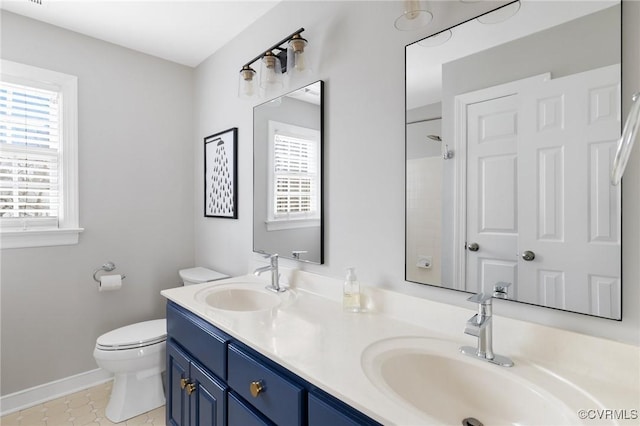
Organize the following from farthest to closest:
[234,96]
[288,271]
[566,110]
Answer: [234,96], [288,271], [566,110]

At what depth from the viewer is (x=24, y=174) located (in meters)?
2.09

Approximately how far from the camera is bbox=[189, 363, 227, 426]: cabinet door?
1.26 m

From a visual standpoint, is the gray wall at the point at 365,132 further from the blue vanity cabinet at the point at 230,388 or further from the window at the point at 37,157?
the window at the point at 37,157

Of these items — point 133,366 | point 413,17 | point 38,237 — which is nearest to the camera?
point 413,17

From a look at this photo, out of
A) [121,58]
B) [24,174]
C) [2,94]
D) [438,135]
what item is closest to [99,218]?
[24,174]

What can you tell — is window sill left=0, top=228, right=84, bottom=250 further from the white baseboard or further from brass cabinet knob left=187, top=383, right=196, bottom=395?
brass cabinet knob left=187, top=383, right=196, bottom=395

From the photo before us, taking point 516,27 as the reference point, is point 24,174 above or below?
below

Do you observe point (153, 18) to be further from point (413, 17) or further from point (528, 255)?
point (528, 255)

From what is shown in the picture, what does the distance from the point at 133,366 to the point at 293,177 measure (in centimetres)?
144

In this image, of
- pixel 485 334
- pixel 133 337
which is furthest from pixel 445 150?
pixel 133 337

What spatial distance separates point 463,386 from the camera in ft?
3.12

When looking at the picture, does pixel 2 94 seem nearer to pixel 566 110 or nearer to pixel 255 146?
pixel 255 146

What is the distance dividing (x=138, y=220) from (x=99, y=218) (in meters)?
0.25

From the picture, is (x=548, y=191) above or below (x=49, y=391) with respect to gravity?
above
